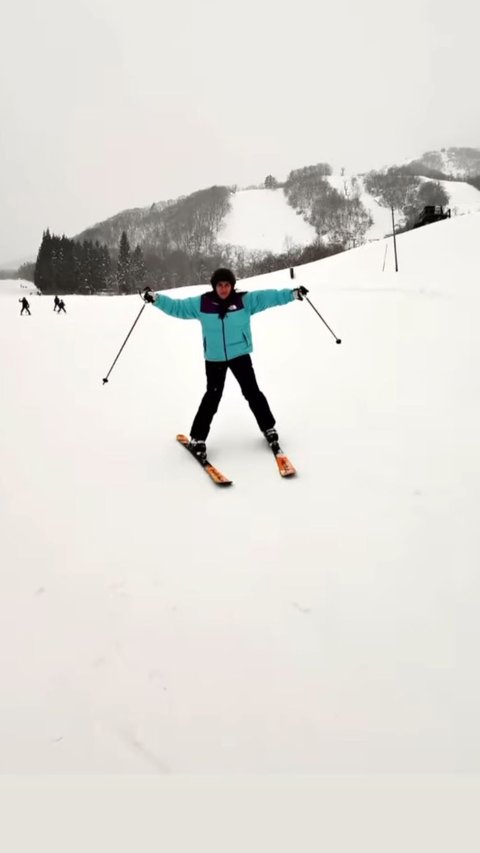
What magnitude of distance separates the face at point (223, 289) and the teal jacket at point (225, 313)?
0.04 meters

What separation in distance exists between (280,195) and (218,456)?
193m

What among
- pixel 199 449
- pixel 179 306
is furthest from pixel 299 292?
pixel 199 449

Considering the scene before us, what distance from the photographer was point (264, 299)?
12.5ft

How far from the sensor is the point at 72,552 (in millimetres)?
2582

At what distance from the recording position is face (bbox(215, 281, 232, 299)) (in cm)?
357

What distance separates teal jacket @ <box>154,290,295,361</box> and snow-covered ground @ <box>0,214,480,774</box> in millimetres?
1025

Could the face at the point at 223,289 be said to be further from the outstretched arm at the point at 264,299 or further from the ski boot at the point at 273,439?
the ski boot at the point at 273,439

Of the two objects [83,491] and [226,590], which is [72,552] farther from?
[226,590]

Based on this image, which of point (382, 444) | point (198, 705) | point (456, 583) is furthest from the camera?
point (382, 444)

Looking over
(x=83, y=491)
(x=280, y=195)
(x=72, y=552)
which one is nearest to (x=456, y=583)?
(x=72, y=552)

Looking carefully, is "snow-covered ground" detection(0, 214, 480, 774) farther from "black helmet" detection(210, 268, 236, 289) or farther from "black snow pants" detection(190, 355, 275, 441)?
"black helmet" detection(210, 268, 236, 289)

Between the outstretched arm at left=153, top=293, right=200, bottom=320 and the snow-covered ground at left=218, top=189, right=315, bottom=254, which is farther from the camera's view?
the snow-covered ground at left=218, top=189, right=315, bottom=254

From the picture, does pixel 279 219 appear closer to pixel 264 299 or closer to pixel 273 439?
pixel 264 299

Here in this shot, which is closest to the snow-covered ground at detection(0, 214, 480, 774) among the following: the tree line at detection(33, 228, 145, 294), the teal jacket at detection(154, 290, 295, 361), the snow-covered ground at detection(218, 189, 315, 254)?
the teal jacket at detection(154, 290, 295, 361)
